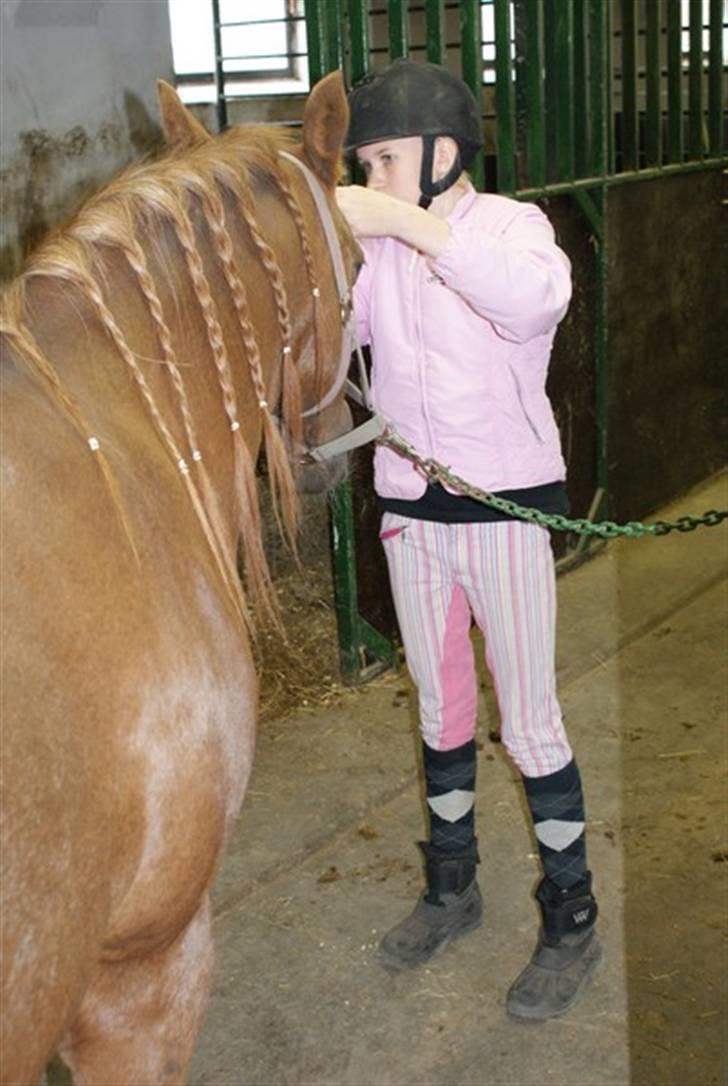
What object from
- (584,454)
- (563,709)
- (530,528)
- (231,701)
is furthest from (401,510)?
(584,454)

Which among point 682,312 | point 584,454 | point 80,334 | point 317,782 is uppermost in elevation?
point 80,334

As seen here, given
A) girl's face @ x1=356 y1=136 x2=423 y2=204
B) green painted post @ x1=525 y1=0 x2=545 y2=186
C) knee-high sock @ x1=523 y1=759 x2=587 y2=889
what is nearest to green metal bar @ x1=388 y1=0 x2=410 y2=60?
green painted post @ x1=525 y1=0 x2=545 y2=186

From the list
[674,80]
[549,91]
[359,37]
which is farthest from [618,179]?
[359,37]

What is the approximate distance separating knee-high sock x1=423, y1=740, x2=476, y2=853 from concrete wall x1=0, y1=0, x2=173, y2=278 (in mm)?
2416

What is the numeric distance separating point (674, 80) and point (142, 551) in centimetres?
441

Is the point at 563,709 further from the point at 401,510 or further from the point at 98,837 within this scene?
the point at 98,837

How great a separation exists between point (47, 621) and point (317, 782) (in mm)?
2060

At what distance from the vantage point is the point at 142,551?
1367 mm

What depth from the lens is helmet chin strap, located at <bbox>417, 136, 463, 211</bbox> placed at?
6.43 ft

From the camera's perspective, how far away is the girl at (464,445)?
1.90m

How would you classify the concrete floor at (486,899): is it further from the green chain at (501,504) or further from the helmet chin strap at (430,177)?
the helmet chin strap at (430,177)

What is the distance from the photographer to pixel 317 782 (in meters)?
3.20

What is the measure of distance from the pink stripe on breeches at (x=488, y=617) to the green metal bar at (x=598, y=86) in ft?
9.05

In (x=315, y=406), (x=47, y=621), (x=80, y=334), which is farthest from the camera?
(x=315, y=406)
